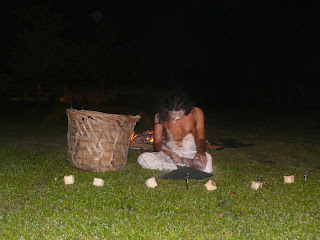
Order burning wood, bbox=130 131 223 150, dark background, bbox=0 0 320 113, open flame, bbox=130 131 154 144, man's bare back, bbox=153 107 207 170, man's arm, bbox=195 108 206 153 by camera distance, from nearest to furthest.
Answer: man's arm, bbox=195 108 206 153 < man's bare back, bbox=153 107 207 170 < burning wood, bbox=130 131 223 150 < open flame, bbox=130 131 154 144 < dark background, bbox=0 0 320 113

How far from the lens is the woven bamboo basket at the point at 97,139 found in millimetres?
6437

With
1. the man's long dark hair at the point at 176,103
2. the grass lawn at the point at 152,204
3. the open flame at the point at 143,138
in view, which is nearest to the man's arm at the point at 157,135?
the man's long dark hair at the point at 176,103

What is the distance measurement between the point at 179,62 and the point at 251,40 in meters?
6.27

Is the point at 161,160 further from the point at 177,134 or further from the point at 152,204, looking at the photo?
the point at 152,204

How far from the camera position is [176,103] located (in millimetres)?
6930

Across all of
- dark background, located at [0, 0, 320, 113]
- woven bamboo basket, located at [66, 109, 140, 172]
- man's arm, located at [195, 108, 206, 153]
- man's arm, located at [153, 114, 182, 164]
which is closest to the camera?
woven bamboo basket, located at [66, 109, 140, 172]

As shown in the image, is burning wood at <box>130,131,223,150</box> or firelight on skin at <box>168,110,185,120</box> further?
burning wood at <box>130,131,223,150</box>

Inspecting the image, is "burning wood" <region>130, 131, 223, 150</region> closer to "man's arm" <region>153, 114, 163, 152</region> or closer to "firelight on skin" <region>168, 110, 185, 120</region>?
"man's arm" <region>153, 114, 163, 152</region>

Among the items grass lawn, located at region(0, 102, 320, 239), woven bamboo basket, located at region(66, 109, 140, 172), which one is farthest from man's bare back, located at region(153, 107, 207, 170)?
woven bamboo basket, located at region(66, 109, 140, 172)

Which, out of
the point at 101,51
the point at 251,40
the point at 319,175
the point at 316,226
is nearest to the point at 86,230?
the point at 316,226

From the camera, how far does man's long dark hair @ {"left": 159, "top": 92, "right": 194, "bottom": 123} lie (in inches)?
272

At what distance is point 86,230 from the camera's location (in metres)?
3.91

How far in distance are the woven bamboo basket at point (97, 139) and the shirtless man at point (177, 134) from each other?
58 cm

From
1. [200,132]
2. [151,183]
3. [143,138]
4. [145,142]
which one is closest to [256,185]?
[151,183]
